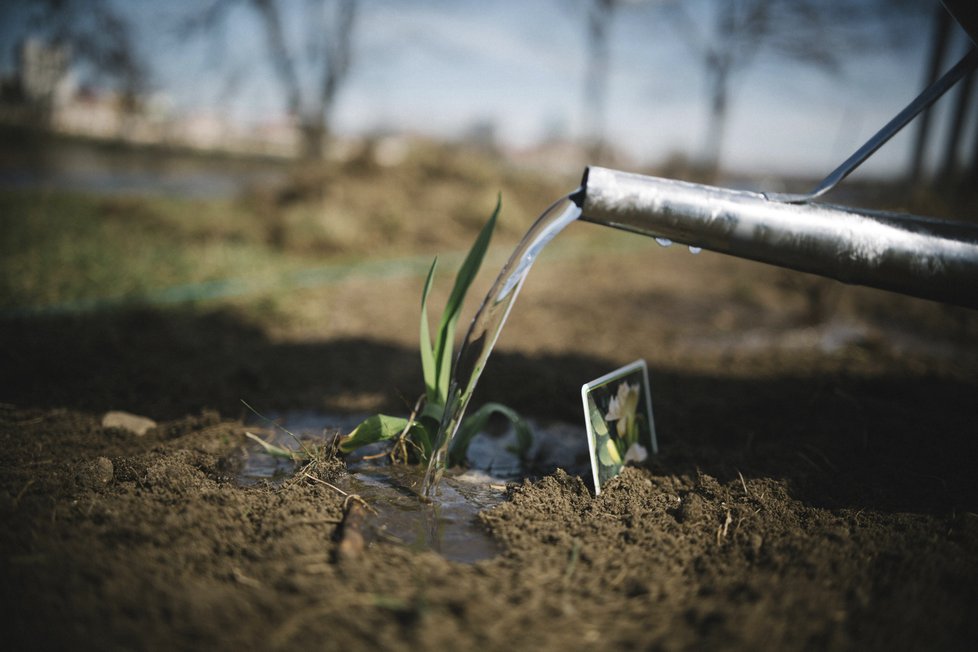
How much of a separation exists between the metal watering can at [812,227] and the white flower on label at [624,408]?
0.57 meters

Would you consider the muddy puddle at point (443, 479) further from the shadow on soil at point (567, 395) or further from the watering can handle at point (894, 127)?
the watering can handle at point (894, 127)

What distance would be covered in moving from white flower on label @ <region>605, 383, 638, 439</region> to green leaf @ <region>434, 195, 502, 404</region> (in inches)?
21.1

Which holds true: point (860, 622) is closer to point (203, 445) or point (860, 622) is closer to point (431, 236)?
point (203, 445)

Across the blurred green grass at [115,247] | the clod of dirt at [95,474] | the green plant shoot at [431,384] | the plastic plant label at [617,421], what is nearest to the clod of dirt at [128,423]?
the clod of dirt at [95,474]

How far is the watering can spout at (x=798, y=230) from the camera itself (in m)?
1.38

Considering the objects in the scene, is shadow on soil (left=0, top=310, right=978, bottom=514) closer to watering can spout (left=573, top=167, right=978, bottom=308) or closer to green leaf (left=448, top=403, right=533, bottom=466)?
green leaf (left=448, top=403, right=533, bottom=466)

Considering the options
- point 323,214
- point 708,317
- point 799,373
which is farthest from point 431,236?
point 799,373

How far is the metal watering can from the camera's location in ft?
4.52

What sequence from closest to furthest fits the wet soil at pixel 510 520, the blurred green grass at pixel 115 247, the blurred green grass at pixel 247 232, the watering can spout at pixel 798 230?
1. the wet soil at pixel 510 520
2. the watering can spout at pixel 798 230
3. the blurred green grass at pixel 115 247
4. the blurred green grass at pixel 247 232

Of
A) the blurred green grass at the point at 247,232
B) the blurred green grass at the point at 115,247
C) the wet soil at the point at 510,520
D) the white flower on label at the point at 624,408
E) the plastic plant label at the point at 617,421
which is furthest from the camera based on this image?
the blurred green grass at the point at 247,232

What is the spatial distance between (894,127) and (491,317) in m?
1.22

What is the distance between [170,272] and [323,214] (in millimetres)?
1969

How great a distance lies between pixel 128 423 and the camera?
1.91 meters

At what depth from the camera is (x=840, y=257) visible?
1.41 metres
